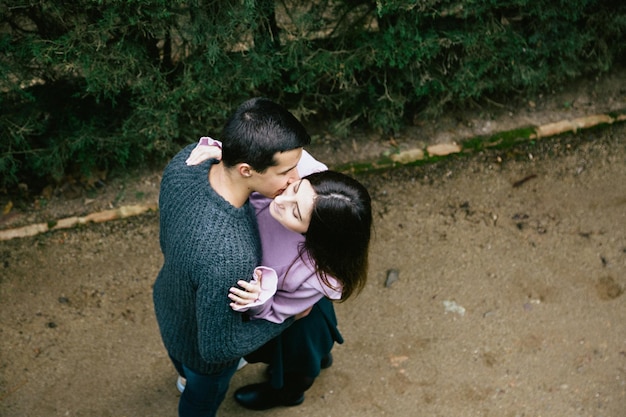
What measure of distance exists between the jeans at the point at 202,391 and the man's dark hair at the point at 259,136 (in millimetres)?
1055

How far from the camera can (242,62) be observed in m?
4.41

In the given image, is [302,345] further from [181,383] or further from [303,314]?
[181,383]

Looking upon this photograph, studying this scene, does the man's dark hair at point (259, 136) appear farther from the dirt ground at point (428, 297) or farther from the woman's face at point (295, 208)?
the dirt ground at point (428, 297)

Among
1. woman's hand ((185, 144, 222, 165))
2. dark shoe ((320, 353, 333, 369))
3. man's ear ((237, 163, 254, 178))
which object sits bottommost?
dark shoe ((320, 353, 333, 369))

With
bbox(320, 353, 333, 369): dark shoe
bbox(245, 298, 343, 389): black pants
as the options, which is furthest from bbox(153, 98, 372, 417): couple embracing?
bbox(320, 353, 333, 369): dark shoe

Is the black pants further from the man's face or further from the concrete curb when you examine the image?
the concrete curb

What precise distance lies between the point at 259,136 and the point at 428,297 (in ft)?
7.28

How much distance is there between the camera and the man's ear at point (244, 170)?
238 cm

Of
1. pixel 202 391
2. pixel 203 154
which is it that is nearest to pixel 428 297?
pixel 202 391

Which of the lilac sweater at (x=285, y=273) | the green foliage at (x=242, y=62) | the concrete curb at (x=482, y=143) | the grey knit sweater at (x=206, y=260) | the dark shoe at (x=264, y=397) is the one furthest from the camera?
the concrete curb at (x=482, y=143)

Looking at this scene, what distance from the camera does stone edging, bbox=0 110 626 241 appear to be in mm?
4574

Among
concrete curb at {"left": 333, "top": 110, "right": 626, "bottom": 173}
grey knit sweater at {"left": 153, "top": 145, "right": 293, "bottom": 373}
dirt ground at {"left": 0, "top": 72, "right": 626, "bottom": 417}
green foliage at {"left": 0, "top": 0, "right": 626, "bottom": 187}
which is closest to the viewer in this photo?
grey knit sweater at {"left": 153, "top": 145, "right": 293, "bottom": 373}

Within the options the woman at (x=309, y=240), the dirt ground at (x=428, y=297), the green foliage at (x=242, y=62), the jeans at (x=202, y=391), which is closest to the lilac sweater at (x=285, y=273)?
the woman at (x=309, y=240)

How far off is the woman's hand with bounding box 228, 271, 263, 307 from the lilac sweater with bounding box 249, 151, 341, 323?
0.17m
